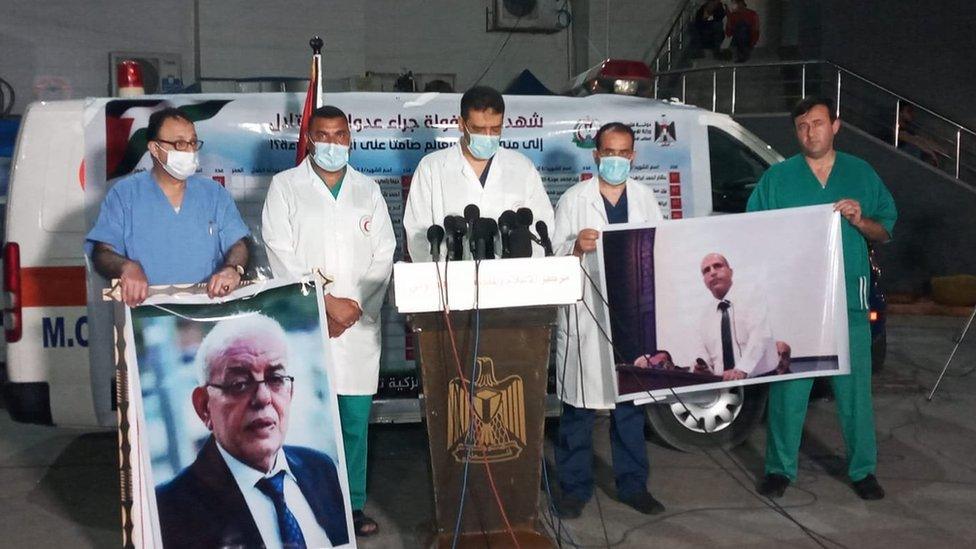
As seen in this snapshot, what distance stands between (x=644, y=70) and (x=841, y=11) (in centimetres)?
1014

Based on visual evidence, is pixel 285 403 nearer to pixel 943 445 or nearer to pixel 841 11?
pixel 943 445

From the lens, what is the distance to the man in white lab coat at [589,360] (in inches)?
A: 225

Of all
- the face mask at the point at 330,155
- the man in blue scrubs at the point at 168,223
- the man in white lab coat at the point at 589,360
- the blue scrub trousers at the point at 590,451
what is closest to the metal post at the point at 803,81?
the man in white lab coat at the point at 589,360

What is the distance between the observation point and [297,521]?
4.64 metres

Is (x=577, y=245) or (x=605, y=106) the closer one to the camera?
(x=577, y=245)

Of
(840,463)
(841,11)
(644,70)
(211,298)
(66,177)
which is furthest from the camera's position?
(841,11)

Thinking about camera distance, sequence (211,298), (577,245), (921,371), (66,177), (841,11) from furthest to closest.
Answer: (841,11) < (921,371) < (66,177) < (577,245) < (211,298)

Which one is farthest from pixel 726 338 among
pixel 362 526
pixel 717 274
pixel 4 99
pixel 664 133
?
pixel 4 99

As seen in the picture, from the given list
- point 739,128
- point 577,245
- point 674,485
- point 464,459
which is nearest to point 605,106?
point 739,128

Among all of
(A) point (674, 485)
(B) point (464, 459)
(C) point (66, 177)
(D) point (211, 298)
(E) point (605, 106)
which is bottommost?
(A) point (674, 485)

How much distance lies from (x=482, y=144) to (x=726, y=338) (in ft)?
5.49

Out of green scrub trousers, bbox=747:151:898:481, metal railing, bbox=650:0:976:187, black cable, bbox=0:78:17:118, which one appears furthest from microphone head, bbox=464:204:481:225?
black cable, bbox=0:78:17:118

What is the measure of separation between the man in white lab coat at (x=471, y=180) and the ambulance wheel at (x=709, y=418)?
1.78m

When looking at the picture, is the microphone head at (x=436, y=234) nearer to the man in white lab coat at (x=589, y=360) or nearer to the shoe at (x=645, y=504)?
the man in white lab coat at (x=589, y=360)
